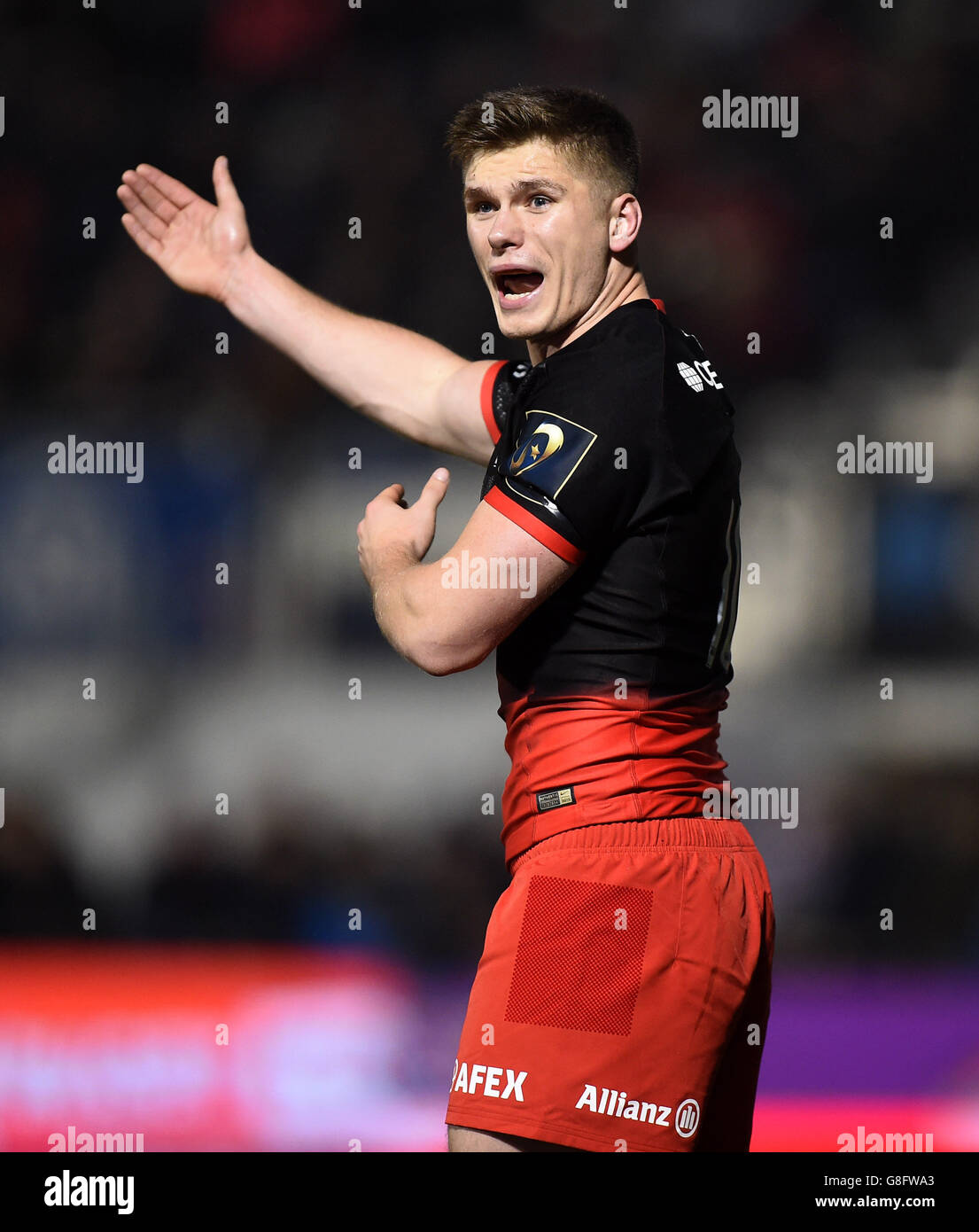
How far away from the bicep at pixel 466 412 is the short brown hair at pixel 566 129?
0.40 meters

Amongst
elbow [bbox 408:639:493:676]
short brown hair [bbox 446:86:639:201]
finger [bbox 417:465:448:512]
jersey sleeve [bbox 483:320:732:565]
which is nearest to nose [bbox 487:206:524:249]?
short brown hair [bbox 446:86:639:201]

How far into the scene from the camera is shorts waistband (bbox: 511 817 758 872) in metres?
1.84

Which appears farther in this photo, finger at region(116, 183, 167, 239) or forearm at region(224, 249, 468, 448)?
finger at region(116, 183, 167, 239)

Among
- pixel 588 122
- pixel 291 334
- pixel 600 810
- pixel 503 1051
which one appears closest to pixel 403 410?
pixel 291 334

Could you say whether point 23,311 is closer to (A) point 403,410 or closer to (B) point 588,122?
(A) point 403,410

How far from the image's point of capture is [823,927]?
4340 mm

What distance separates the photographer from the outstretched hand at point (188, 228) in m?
2.62

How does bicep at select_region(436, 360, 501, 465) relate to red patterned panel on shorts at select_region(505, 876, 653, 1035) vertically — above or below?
above

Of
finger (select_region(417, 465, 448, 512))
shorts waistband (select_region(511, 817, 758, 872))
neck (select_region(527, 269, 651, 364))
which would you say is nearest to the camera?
shorts waistband (select_region(511, 817, 758, 872))

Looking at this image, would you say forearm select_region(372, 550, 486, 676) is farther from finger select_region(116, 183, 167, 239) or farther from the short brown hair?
finger select_region(116, 183, 167, 239)

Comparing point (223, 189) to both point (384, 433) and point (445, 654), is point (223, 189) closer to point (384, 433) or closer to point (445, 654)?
point (445, 654)

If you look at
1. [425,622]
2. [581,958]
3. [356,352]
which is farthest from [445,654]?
[356,352]

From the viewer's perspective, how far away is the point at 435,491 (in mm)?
1984

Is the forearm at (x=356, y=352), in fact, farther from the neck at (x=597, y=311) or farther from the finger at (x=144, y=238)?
the neck at (x=597, y=311)
